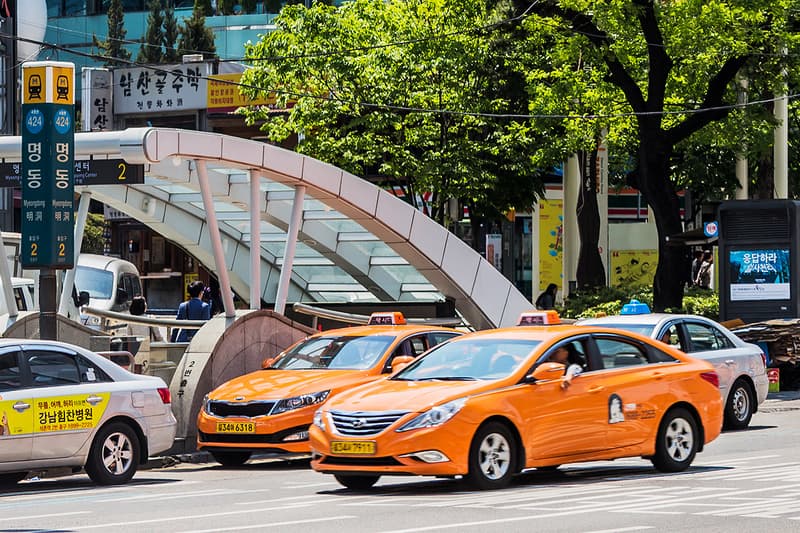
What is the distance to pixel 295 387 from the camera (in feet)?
54.3

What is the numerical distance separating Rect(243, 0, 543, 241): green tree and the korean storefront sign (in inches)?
731

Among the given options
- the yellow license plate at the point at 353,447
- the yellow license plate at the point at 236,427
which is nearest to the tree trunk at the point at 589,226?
the yellow license plate at the point at 236,427

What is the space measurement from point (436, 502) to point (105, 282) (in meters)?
25.4

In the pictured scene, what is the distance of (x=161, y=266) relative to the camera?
185 ft

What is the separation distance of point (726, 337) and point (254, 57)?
2253 cm

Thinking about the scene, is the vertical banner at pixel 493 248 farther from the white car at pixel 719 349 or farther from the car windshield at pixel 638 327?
the car windshield at pixel 638 327

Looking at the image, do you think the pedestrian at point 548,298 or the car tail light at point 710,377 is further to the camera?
the pedestrian at point 548,298

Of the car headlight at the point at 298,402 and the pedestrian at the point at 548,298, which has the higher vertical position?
the pedestrian at the point at 548,298

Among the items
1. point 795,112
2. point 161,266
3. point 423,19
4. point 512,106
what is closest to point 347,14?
point 423,19

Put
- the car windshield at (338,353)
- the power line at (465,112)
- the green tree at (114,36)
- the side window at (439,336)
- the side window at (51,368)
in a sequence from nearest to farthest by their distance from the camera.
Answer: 1. the side window at (51,368)
2. the car windshield at (338,353)
3. the side window at (439,336)
4. the power line at (465,112)
5. the green tree at (114,36)

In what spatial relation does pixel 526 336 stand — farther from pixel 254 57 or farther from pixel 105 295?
pixel 254 57

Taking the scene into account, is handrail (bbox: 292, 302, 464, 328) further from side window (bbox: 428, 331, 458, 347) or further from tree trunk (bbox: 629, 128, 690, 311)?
side window (bbox: 428, 331, 458, 347)

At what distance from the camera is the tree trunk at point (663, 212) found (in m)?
31.0

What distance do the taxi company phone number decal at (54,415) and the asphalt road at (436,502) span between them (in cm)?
63
